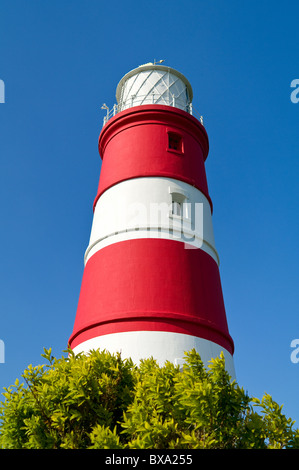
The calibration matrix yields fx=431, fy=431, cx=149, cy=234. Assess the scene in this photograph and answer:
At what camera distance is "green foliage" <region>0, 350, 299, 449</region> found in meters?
6.40

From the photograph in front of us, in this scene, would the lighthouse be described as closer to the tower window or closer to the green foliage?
the tower window

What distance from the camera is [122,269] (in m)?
11.9

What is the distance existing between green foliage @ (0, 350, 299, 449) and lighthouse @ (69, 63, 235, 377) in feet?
9.41

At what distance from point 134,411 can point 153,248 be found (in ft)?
18.7

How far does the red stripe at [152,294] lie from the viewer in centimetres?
1099

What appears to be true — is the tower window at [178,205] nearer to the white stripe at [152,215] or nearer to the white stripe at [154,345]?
the white stripe at [152,215]

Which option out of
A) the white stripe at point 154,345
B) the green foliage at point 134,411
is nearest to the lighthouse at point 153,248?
the white stripe at point 154,345

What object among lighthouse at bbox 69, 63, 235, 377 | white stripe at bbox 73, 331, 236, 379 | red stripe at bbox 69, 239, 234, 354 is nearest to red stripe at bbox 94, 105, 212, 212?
A: lighthouse at bbox 69, 63, 235, 377

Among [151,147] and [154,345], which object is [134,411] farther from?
[151,147]

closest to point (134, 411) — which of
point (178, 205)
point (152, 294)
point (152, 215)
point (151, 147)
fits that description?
point (152, 294)

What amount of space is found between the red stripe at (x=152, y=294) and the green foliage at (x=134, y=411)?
9.92ft

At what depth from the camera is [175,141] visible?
49.3 ft

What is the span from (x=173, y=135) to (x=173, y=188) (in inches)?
101
